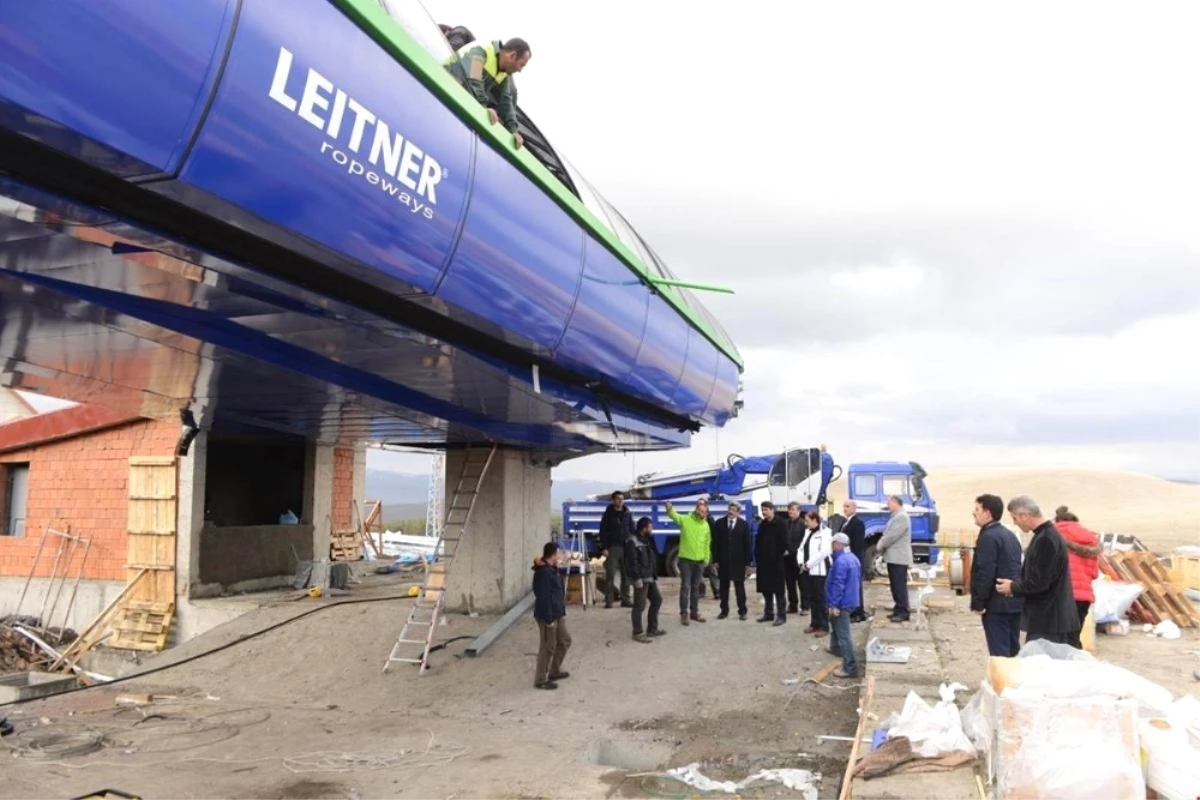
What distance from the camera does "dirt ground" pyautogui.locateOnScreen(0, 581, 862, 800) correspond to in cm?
659

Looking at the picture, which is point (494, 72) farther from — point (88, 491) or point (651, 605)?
point (88, 491)

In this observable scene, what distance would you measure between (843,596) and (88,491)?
11685 millimetres

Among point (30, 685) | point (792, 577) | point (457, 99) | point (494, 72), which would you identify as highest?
point (494, 72)

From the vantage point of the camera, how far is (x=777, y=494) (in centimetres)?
1919

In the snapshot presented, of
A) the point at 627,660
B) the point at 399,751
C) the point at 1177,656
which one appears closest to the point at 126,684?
the point at 399,751

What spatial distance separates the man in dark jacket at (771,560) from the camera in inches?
441

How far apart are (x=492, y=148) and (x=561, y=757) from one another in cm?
488

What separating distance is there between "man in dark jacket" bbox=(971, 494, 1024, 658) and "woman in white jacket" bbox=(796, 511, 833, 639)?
140 inches

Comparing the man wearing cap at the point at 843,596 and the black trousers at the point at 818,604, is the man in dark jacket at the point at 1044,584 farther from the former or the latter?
the black trousers at the point at 818,604

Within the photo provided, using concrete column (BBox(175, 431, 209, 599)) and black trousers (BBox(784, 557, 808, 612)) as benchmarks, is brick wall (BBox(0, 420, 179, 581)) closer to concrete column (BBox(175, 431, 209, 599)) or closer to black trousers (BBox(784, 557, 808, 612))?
concrete column (BBox(175, 431, 209, 599))

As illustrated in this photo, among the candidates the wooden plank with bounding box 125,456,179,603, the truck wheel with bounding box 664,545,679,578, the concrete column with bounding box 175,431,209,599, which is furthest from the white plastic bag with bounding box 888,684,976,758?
the truck wheel with bounding box 664,545,679,578

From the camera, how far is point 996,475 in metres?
84.7

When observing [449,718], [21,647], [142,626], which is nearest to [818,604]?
[449,718]

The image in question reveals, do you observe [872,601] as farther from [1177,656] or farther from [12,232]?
[12,232]
